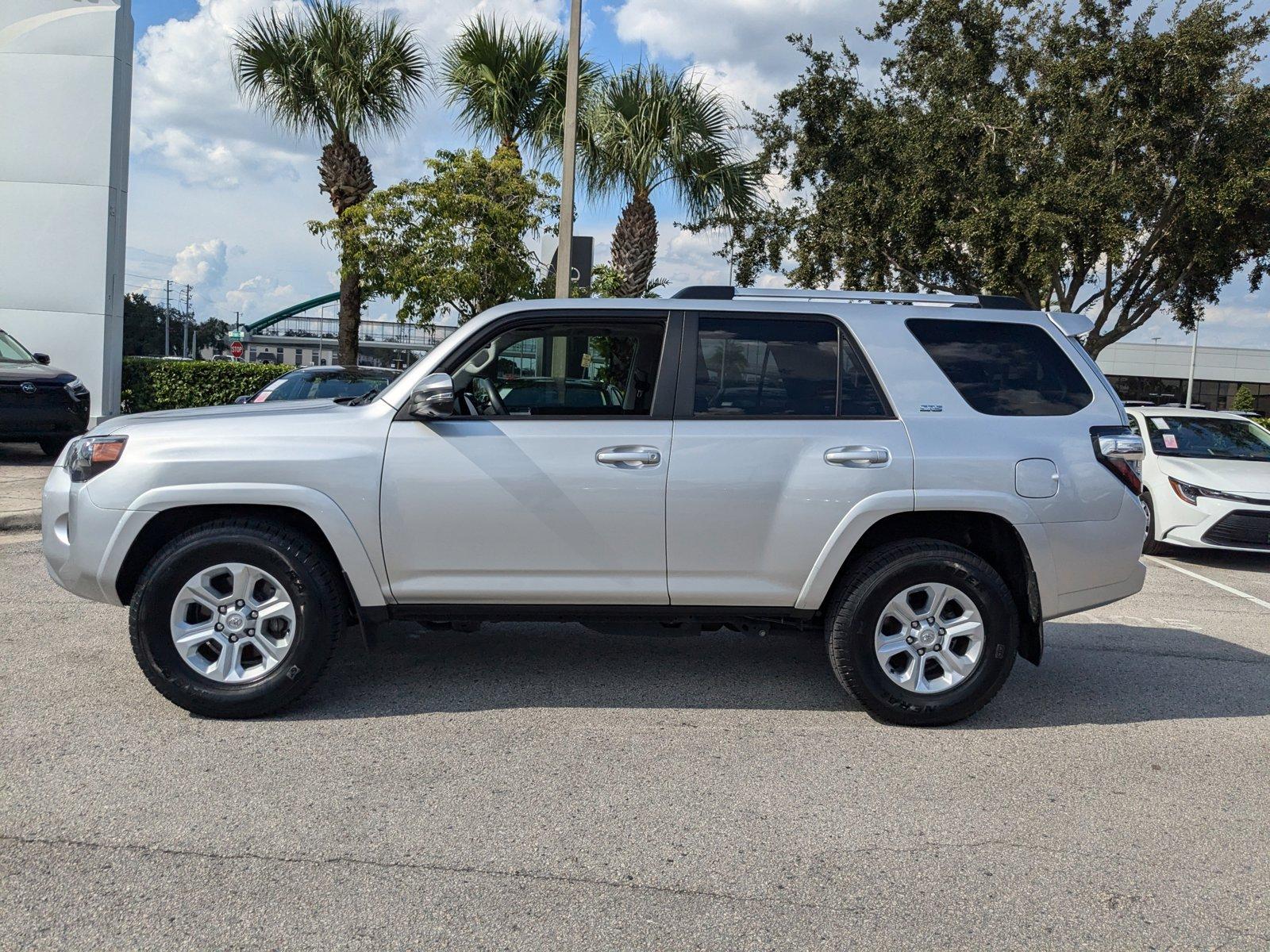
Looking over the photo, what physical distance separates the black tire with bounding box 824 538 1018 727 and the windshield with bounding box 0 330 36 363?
12328 millimetres

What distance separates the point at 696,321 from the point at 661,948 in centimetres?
274

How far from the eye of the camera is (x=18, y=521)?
9258mm

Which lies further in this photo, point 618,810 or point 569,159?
point 569,159

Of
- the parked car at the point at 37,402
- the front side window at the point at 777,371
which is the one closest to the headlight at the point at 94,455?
the front side window at the point at 777,371

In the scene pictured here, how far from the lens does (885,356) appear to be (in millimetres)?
4734

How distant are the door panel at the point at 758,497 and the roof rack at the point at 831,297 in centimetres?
63

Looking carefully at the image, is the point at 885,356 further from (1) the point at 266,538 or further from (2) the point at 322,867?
(2) the point at 322,867

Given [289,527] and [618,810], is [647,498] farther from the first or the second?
[289,527]

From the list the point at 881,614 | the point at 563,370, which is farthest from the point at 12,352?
the point at 881,614

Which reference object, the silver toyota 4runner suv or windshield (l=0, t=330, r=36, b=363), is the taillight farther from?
windshield (l=0, t=330, r=36, b=363)

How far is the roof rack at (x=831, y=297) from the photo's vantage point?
482 centimetres

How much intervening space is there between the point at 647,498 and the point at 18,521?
723cm

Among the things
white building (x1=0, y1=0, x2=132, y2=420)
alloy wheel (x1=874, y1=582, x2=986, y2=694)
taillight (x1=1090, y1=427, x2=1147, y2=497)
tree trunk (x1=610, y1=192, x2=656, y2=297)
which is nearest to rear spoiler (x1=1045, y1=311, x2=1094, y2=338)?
taillight (x1=1090, y1=427, x2=1147, y2=497)

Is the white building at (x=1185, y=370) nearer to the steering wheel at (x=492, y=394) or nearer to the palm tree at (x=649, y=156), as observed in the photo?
the palm tree at (x=649, y=156)
